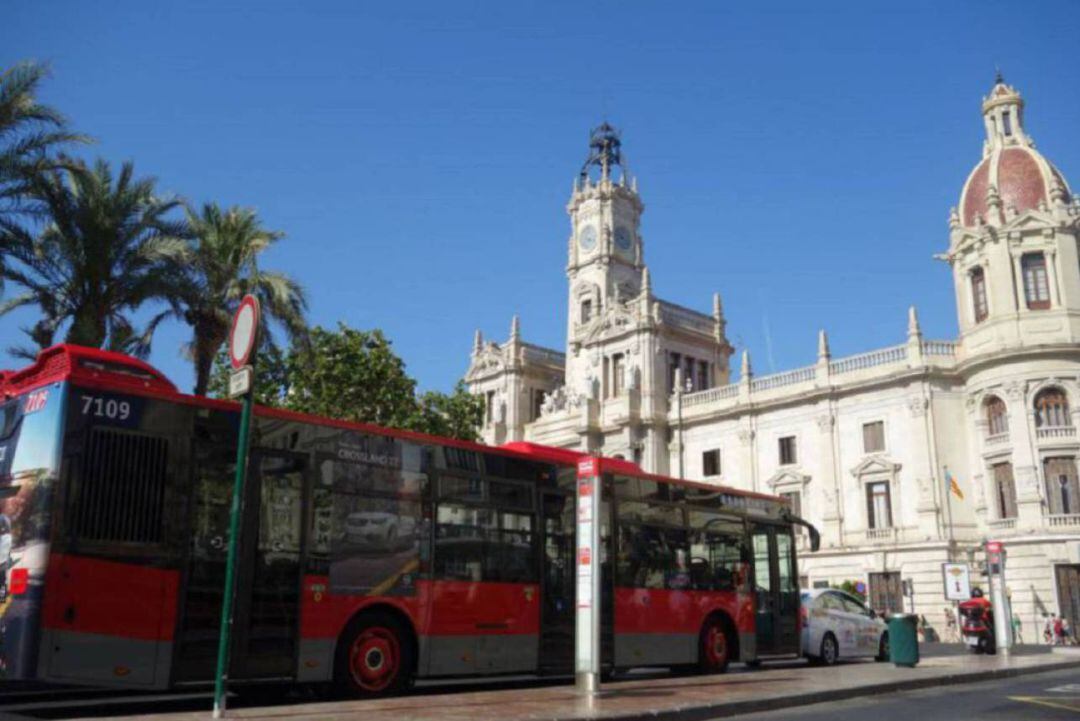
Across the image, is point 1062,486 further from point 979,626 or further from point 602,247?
point 602,247

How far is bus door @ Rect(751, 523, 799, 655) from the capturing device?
17.8 meters

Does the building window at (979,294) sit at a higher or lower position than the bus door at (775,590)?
higher

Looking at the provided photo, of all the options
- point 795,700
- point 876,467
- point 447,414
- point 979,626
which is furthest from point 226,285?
point 876,467

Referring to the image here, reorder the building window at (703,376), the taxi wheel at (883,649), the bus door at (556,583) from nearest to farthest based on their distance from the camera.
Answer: the bus door at (556,583)
the taxi wheel at (883,649)
the building window at (703,376)

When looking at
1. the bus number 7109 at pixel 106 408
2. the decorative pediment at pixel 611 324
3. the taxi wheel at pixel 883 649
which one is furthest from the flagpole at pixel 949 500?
the bus number 7109 at pixel 106 408

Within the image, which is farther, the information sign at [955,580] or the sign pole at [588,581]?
the information sign at [955,580]

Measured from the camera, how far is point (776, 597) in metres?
18.2

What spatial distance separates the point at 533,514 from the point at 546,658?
84.6 inches

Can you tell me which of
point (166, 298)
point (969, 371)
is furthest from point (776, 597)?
point (969, 371)

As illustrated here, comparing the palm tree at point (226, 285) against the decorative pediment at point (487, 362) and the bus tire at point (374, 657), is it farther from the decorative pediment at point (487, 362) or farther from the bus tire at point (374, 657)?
the decorative pediment at point (487, 362)

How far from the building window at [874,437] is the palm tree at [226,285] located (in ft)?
90.3

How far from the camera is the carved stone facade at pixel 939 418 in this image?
3597cm

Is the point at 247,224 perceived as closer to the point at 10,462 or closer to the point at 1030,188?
the point at 10,462

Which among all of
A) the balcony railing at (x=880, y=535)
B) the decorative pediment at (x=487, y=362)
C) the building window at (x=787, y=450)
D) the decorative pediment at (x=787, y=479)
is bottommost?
the balcony railing at (x=880, y=535)
